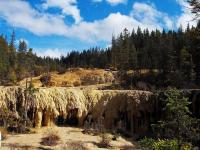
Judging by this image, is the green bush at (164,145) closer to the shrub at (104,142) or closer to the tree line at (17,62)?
the shrub at (104,142)

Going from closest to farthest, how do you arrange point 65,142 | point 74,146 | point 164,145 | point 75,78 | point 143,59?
point 164,145, point 74,146, point 65,142, point 75,78, point 143,59

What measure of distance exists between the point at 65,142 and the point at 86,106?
936cm

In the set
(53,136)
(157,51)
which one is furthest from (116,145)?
(157,51)

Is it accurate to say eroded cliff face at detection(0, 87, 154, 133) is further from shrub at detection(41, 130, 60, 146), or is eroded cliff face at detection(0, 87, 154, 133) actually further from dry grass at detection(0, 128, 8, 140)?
shrub at detection(41, 130, 60, 146)

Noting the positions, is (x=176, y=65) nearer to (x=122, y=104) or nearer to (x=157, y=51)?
(x=157, y=51)

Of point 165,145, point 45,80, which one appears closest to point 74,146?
point 165,145

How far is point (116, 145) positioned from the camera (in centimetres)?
3878

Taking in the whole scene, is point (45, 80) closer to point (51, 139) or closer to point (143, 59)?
point (143, 59)

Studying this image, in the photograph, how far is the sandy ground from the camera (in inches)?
1398

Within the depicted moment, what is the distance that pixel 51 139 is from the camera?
37.1m

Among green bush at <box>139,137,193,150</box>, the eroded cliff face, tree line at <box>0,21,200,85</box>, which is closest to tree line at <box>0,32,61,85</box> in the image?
tree line at <box>0,21,200,85</box>

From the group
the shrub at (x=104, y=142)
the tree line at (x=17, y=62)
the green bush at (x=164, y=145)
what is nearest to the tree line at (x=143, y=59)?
the tree line at (x=17, y=62)

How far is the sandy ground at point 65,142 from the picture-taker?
35513 mm

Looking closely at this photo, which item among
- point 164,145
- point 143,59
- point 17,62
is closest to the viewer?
point 164,145
